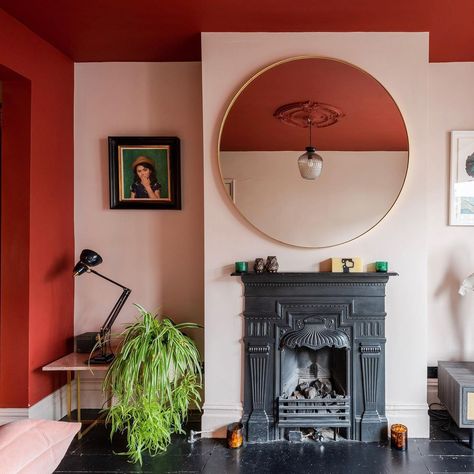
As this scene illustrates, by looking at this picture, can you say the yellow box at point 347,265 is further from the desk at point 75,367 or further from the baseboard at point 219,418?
the desk at point 75,367

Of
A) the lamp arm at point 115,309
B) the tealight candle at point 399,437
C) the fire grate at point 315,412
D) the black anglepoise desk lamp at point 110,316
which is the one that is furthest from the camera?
the lamp arm at point 115,309

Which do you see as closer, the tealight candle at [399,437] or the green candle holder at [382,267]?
the tealight candle at [399,437]

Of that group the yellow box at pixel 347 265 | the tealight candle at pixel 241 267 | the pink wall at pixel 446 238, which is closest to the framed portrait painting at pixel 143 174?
the tealight candle at pixel 241 267

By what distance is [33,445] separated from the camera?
3.39 ft

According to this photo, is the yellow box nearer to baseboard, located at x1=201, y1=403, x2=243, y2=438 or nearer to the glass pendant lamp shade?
the glass pendant lamp shade

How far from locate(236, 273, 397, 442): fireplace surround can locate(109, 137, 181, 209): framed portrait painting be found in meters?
0.91

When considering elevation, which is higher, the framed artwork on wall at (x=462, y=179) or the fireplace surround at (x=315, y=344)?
the framed artwork on wall at (x=462, y=179)

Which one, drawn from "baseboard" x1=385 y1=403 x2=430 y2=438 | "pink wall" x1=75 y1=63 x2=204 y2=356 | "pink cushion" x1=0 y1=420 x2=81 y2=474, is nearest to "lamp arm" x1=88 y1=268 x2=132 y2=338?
"pink wall" x1=75 y1=63 x2=204 y2=356

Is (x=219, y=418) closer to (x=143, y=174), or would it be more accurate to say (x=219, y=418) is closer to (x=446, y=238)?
(x=143, y=174)

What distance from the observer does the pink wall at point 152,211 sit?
3.11m

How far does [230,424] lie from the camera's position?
2662 millimetres

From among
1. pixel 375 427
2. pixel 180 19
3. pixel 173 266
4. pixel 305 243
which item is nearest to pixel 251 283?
pixel 305 243

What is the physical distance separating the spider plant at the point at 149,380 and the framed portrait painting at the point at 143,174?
0.98 metres

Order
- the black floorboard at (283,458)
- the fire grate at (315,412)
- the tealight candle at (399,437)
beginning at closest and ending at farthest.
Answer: the black floorboard at (283,458) → the tealight candle at (399,437) → the fire grate at (315,412)
